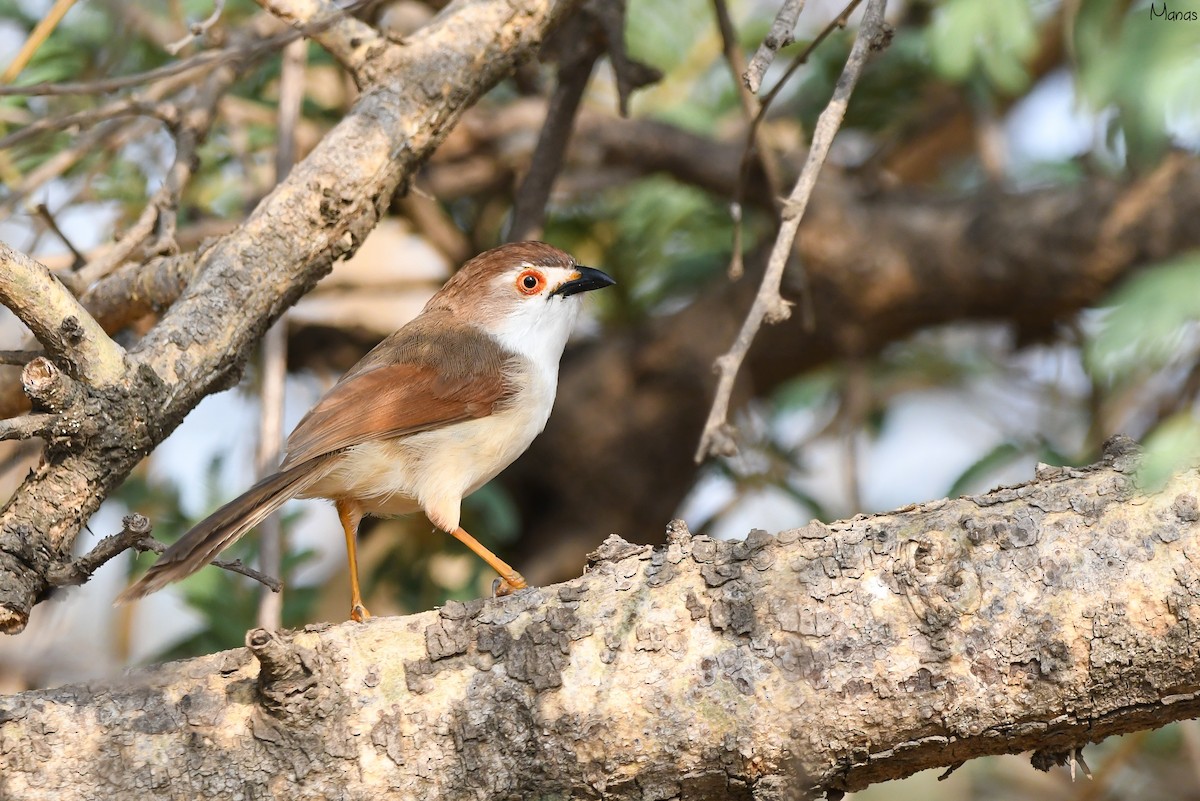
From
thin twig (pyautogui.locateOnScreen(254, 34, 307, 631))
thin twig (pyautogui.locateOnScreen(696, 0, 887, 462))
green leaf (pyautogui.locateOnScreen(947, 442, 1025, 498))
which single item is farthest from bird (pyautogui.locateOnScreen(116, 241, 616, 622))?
green leaf (pyautogui.locateOnScreen(947, 442, 1025, 498))

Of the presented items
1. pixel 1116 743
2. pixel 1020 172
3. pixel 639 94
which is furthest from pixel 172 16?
pixel 1116 743

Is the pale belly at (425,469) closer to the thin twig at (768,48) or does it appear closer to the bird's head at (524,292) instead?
the bird's head at (524,292)

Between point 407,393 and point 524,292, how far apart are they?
0.89 metres

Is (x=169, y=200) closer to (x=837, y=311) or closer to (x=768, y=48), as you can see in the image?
(x=768, y=48)

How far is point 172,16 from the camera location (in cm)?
545

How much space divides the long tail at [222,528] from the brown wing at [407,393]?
0.32ft

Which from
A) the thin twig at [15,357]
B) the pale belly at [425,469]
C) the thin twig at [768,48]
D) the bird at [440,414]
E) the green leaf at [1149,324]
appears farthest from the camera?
the pale belly at [425,469]

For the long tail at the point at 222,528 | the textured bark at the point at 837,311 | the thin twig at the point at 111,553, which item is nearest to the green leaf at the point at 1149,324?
the thin twig at the point at 111,553

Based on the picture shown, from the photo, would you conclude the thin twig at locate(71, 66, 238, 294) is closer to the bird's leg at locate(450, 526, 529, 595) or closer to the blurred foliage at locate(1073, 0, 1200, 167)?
the bird's leg at locate(450, 526, 529, 595)

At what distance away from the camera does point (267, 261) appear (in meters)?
3.49

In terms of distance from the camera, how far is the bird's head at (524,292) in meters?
4.84

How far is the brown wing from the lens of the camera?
396cm

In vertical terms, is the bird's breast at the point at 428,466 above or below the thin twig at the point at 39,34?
below

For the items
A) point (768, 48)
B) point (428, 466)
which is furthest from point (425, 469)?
point (768, 48)
